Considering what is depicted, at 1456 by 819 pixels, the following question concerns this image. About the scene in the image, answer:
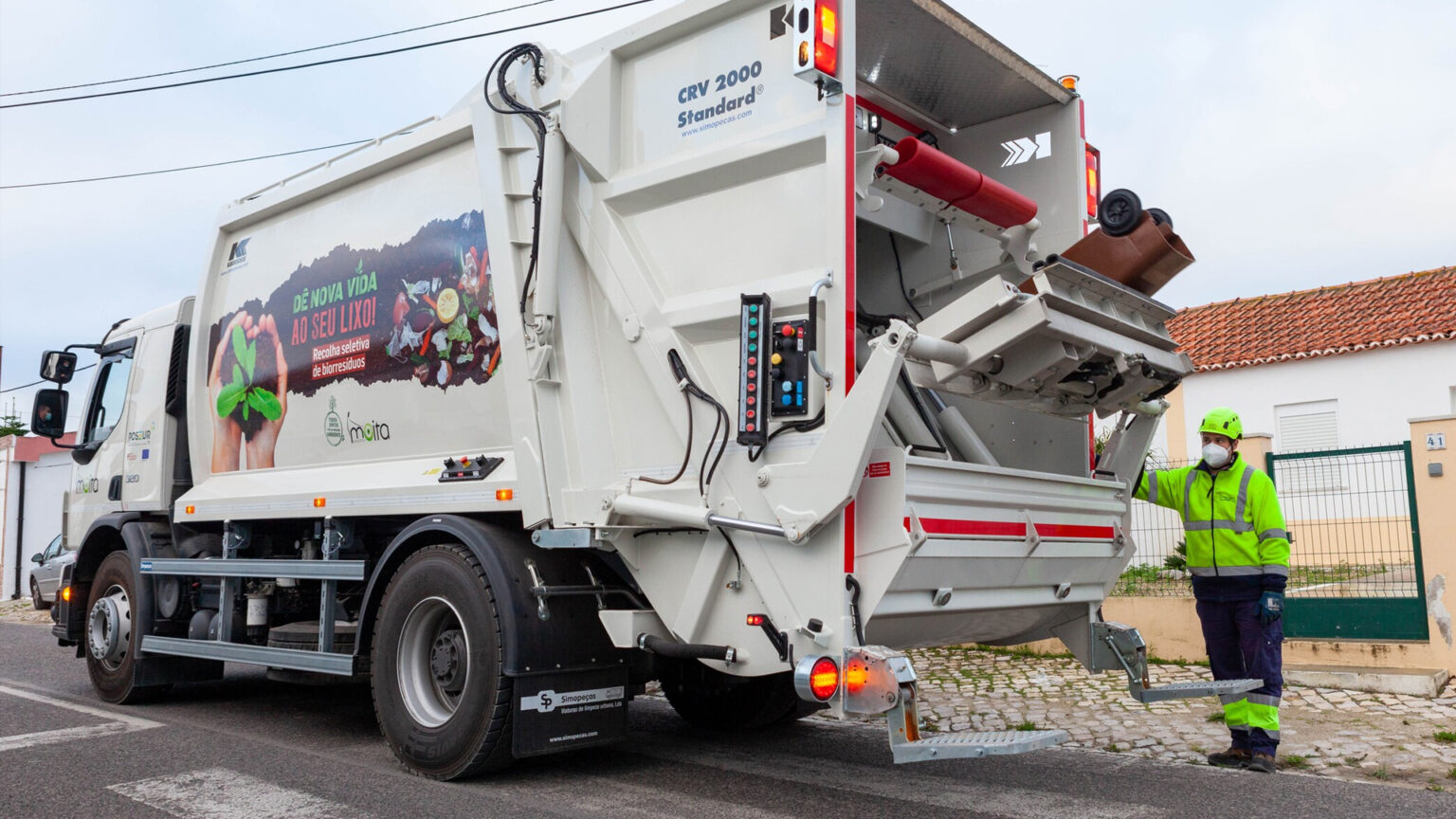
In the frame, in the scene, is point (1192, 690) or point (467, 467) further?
point (467, 467)

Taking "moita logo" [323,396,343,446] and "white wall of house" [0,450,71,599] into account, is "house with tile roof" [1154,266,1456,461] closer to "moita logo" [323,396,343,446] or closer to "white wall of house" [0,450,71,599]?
"moita logo" [323,396,343,446]

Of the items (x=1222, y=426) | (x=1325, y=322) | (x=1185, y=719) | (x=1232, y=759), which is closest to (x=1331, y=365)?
(x=1325, y=322)

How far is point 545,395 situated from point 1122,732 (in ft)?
11.4

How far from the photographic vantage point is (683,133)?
15.0ft

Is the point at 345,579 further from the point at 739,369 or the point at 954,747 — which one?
the point at 954,747

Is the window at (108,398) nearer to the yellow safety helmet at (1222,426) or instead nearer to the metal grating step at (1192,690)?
the metal grating step at (1192,690)

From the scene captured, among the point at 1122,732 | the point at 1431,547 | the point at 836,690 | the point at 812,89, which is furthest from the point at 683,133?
the point at 1431,547

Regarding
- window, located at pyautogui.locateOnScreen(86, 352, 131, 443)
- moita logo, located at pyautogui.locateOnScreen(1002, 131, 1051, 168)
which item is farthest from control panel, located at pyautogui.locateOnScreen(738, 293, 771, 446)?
window, located at pyautogui.locateOnScreen(86, 352, 131, 443)

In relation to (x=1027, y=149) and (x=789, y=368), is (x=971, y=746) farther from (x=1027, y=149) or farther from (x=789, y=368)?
(x=1027, y=149)

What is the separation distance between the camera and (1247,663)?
533 cm

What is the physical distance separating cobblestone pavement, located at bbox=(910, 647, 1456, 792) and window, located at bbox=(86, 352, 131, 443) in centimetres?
565

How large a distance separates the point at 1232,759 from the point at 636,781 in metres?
2.62

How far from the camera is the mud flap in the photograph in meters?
4.59

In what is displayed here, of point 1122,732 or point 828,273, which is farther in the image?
point 1122,732
